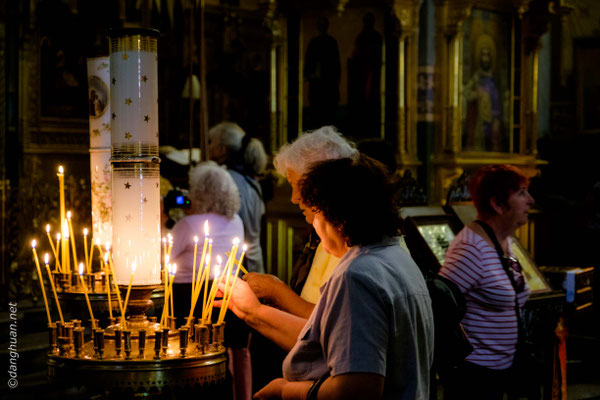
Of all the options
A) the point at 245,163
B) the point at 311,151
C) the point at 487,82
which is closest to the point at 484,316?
the point at 311,151

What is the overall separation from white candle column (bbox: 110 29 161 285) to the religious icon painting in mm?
7689

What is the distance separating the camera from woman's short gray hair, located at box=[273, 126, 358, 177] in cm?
283

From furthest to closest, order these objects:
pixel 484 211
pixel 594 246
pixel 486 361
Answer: pixel 594 246
pixel 484 211
pixel 486 361

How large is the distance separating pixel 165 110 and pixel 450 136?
12.1ft

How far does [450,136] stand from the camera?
9414 mm

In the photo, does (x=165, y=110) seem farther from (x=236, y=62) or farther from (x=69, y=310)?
(x=69, y=310)

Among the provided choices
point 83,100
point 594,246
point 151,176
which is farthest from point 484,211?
point 83,100

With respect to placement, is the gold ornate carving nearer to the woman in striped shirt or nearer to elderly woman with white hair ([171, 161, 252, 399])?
elderly woman with white hair ([171, 161, 252, 399])

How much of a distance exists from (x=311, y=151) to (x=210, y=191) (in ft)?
5.62

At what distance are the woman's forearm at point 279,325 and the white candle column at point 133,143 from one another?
0.47m

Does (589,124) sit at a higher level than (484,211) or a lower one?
higher

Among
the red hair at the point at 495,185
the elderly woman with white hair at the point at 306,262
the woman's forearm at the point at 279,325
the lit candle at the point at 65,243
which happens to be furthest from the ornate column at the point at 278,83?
the woman's forearm at the point at 279,325

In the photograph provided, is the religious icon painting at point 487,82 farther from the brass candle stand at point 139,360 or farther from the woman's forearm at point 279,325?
the brass candle stand at point 139,360

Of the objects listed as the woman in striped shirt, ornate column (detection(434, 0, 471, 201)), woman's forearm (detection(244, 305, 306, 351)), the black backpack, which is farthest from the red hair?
ornate column (detection(434, 0, 471, 201))
